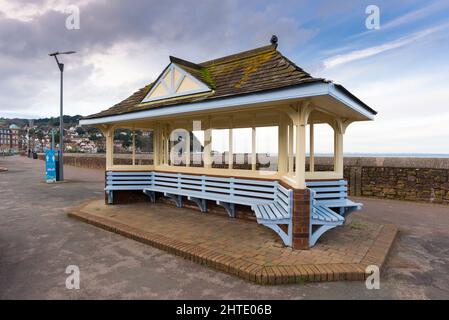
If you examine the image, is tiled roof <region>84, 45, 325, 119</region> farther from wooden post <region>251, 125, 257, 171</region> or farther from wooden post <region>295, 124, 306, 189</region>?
wooden post <region>251, 125, 257, 171</region>

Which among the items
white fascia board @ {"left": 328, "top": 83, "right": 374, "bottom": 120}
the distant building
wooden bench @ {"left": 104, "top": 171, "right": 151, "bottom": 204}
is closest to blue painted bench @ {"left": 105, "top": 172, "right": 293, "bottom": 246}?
wooden bench @ {"left": 104, "top": 171, "right": 151, "bottom": 204}

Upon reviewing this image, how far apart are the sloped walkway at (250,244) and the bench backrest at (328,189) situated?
2.34 feet

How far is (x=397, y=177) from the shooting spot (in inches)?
386

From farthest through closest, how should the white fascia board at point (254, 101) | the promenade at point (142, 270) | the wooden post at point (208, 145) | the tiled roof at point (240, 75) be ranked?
the wooden post at point (208, 145)
the tiled roof at point (240, 75)
the white fascia board at point (254, 101)
the promenade at point (142, 270)

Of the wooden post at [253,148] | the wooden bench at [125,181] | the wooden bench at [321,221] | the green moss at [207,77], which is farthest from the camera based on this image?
the wooden bench at [125,181]

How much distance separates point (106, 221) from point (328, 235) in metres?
4.83

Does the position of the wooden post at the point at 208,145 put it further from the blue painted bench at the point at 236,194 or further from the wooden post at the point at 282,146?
the wooden post at the point at 282,146

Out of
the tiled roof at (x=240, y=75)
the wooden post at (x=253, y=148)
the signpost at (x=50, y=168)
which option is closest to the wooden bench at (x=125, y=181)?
the tiled roof at (x=240, y=75)

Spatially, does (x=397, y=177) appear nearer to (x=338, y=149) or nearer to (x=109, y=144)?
(x=338, y=149)

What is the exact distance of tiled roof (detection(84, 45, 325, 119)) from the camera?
484cm

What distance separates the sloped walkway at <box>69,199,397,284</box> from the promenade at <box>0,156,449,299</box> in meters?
0.14

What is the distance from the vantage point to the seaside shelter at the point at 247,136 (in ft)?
14.8
